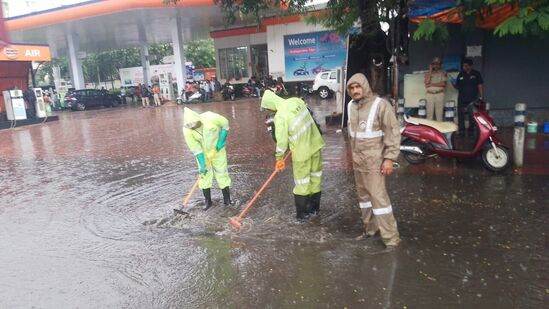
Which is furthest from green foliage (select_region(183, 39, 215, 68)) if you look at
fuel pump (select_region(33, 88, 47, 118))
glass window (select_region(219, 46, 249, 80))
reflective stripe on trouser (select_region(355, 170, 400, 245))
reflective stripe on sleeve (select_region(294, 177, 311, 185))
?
reflective stripe on trouser (select_region(355, 170, 400, 245))

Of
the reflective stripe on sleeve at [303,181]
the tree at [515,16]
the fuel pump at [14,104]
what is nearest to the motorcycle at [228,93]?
the fuel pump at [14,104]

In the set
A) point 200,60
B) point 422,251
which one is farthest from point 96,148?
point 200,60

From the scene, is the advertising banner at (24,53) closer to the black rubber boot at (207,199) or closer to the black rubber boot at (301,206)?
the black rubber boot at (207,199)

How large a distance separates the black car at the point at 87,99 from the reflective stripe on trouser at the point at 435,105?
24.9 m

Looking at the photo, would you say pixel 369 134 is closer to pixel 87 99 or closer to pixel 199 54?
pixel 87 99

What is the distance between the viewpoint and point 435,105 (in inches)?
374

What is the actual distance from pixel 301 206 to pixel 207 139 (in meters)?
1.47

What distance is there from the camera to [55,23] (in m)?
26.7

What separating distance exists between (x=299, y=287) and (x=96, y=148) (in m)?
9.69

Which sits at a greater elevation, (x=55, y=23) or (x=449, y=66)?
(x=55, y=23)

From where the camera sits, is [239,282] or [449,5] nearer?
[239,282]

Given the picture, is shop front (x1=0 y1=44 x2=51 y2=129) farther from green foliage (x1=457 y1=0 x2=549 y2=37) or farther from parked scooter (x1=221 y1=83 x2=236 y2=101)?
green foliage (x1=457 y1=0 x2=549 y2=37)

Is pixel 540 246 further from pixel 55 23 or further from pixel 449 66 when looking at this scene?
pixel 55 23

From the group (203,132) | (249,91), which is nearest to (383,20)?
(203,132)
